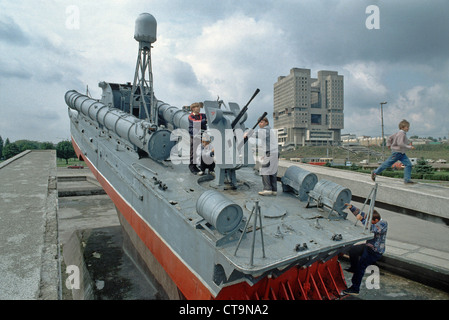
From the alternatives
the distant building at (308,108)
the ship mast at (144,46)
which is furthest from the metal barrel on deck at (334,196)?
the distant building at (308,108)

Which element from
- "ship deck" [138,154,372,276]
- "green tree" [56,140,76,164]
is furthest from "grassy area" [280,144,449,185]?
"green tree" [56,140,76,164]

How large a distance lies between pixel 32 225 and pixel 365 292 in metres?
7.07

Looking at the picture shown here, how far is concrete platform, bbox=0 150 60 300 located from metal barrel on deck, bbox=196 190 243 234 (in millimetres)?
2024

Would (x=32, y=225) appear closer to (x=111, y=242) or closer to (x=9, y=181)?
(x=9, y=181)

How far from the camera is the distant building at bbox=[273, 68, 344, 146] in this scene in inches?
4338

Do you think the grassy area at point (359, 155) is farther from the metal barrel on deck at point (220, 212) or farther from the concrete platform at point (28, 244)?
the concrete platform at point (28, 244)

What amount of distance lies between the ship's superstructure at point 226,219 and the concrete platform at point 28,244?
6.70ft

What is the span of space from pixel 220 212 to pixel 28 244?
2514mm

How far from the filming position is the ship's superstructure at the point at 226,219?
15.0 feet

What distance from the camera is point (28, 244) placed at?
3.97 m

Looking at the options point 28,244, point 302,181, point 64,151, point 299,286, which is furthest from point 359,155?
point 28,244

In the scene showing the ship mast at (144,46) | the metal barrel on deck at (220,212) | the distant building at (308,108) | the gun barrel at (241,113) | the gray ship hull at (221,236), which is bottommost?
the gray ship hull at (221,236)

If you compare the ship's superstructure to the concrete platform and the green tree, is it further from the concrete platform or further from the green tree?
the green tree

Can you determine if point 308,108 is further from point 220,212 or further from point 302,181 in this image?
point 220,212
